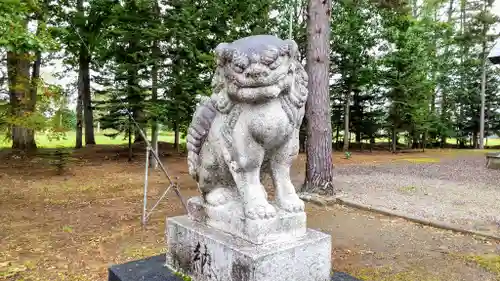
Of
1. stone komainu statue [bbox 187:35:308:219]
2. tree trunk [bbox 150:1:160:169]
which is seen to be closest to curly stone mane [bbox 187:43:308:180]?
stone komainu statue [bbox 187:35:308:219]

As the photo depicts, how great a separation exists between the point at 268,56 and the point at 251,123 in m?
0.37

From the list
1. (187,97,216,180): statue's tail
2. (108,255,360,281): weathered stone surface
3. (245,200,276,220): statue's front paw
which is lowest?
(108,255,360,281): weathered stone surface

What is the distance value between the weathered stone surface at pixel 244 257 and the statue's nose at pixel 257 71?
35.3 inches

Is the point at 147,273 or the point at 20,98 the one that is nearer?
the point at 147,273

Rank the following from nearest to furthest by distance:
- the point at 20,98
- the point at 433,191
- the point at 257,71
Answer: the point at 257,71 → the point at 433,191 → the point at 20,98

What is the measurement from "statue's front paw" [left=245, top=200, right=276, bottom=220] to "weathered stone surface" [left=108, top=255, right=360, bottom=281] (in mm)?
680

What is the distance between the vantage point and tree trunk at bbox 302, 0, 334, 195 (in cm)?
688

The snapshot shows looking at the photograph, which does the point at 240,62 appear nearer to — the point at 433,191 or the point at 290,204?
the point at 290,204

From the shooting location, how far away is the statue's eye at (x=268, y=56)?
77.8 inches

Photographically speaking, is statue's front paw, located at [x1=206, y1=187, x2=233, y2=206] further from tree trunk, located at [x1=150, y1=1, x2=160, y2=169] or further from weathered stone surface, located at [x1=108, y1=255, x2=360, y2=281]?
tree trunk, located at [x1=150, y1=1, x2=160, y2=169]

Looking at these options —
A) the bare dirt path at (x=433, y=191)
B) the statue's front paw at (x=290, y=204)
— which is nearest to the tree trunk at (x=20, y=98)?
the bare dirt path at (x=433, y=191)

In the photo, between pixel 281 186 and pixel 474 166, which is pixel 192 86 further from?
pixel 474 166

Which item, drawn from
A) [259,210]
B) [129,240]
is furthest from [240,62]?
[129,240]

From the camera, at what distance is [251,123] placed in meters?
2.11
